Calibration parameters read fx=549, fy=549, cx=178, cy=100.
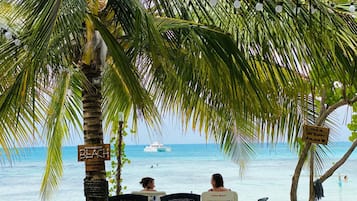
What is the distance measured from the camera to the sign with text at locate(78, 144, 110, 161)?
427cm

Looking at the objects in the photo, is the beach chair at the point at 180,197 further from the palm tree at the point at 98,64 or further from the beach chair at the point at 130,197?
the palm tree at the point at 98,64

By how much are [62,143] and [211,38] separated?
3.33 meters

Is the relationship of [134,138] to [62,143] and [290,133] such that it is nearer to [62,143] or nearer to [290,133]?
[62,143]

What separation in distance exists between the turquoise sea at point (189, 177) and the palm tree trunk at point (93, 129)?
12.4 metres

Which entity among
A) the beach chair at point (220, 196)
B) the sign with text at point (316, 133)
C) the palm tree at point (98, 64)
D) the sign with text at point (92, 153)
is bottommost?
the beach chair at point (220, 196)

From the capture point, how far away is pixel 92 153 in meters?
4.28

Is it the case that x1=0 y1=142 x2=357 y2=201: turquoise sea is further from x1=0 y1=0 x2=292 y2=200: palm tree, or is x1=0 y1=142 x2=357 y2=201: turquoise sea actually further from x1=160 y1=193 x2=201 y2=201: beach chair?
x1=0 y1=0 x2=292 y2=200: palm tree

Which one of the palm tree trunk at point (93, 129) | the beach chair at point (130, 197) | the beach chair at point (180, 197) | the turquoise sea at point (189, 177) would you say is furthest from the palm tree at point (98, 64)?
the turquoise sea at point (189, 177)

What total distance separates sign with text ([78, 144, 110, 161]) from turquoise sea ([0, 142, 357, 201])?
12374 millimetres

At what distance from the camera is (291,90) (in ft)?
11.7

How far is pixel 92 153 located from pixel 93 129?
19 cm

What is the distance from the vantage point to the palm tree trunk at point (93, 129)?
429cm

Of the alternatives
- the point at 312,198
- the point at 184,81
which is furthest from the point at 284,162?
the point at 184,81

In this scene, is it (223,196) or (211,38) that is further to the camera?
(223,196)
